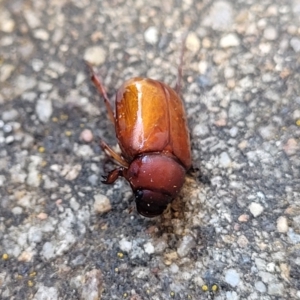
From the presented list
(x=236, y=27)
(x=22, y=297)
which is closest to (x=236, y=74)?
(x=236, y=27)

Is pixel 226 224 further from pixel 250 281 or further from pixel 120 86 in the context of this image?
pixel 120 86

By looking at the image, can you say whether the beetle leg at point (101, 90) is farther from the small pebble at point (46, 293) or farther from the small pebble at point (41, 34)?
the small pebble at point (46, 293)

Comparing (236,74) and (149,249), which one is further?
(236,74)

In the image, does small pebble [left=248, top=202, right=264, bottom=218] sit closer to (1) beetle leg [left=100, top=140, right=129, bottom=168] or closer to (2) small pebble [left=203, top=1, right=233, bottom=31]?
(1) beetle leg [left=100, top=140, right=129, bottom=168]

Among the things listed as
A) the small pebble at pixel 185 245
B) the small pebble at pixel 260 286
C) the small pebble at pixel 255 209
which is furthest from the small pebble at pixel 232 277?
the small pebble at pixel 255 209

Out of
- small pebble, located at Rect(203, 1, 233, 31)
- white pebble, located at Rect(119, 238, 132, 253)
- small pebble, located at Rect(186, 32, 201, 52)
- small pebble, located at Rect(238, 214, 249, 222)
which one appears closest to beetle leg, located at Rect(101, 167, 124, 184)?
white pebble, located at Rect(119, 238, 132, 253)

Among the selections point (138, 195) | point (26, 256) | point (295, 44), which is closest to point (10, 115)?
point (26, 256)

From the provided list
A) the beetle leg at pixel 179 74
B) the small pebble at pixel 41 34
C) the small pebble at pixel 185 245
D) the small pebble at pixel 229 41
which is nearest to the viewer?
the small pebble at pixel 185 245
